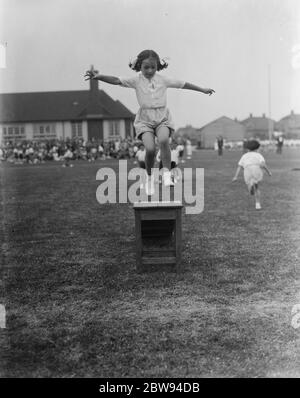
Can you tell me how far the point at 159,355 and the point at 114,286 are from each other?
5.43 feet

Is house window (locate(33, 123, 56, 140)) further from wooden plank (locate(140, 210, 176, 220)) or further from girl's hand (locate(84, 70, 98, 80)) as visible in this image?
wooden plank (locate(140, 210, 176, 220))

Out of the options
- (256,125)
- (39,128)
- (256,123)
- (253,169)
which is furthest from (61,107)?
(256,123)

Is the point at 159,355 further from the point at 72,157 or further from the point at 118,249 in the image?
the point at 72,157

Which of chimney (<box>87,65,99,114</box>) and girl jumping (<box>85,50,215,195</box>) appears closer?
girl jumping (<box>85,50,215,195</box>)

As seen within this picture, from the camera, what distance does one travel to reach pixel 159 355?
137 inches

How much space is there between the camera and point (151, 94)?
614cm

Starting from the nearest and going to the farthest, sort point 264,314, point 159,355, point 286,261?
point 159,355 → point 264,314 → point 286,261

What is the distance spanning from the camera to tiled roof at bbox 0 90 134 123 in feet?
207

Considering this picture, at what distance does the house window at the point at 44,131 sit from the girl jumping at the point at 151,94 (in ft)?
198

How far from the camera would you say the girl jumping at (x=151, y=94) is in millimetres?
6074

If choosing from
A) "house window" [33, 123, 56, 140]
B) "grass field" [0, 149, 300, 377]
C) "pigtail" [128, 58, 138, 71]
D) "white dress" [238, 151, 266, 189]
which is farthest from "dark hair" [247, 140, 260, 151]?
"house window" [33, 123, 56, 140]

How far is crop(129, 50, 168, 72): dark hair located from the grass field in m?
2.30
